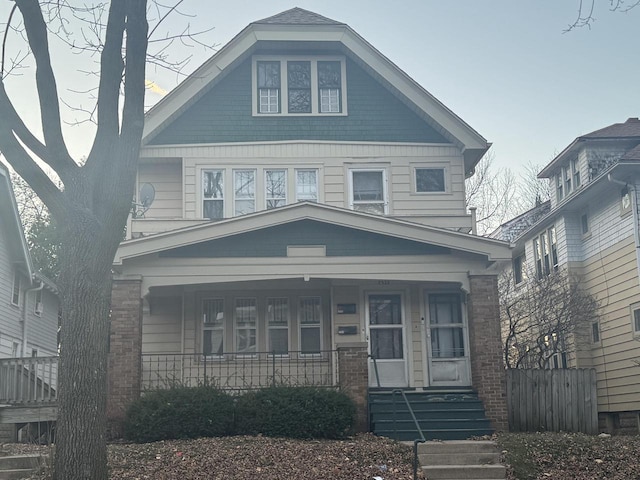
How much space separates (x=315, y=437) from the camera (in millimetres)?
14133

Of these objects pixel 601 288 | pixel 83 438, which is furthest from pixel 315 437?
pixel 601 288

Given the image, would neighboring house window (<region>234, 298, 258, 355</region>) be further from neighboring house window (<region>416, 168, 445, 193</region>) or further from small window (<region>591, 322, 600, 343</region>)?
small window (<region>591, 322, 600, 343</region>)

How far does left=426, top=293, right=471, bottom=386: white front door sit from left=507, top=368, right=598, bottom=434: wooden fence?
3.62ft

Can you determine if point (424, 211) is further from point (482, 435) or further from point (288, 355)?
point (482, 435)

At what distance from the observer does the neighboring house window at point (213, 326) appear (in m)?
18.5

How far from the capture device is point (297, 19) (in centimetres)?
2023

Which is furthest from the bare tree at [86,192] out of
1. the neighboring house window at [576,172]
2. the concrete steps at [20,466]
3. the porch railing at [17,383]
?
the neighboring house window at [576,172]

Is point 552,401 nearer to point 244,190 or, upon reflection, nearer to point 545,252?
point 244,190

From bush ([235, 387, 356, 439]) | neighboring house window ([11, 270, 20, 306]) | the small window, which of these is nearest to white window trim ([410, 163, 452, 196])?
bush ([235, 387, 356, 439])

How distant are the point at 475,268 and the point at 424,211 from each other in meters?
2.95

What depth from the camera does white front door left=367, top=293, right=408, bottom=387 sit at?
18.1m

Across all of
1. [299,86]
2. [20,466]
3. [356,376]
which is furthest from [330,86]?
[20,466]

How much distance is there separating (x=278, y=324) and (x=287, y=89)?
5.73m

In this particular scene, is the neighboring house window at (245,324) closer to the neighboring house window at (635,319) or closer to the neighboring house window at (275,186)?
the neighboring house window at (275,186)
